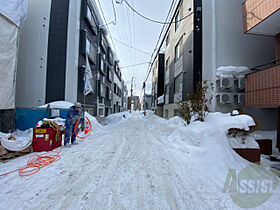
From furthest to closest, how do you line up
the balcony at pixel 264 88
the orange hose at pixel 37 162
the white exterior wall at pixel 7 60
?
1. the white exterior wall at pixel 7 60
2. the balcony at pixel 264 88
3. the orange hose at pixel 37 162

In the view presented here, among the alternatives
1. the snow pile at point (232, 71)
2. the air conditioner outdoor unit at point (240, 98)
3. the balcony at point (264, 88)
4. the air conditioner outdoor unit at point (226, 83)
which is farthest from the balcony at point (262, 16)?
the air conditioner outdoor unit at point (240, 98)

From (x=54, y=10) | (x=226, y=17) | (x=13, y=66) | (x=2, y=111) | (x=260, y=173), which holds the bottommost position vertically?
(x=260, y=173)

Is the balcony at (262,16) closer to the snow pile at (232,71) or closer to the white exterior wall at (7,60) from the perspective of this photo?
the snow pile at (232,71)

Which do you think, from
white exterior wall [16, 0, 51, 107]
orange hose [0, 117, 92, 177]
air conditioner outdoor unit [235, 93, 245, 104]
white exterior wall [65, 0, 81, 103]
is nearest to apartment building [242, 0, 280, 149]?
air conditioner outdoor unit [235, 93, 245, 104]

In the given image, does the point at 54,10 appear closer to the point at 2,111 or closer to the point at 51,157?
the point at 2,111

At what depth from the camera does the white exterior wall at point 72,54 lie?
7.61 metres

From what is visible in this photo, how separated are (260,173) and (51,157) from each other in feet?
17.4

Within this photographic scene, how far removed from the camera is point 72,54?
7.75 meters

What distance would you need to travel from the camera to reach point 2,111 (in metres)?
4.96

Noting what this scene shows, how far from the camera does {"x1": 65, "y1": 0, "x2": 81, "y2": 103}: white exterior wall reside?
25.0 feet

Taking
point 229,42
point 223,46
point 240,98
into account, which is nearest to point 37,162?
point 240,98

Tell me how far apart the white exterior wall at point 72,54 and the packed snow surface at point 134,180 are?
16.9 ft

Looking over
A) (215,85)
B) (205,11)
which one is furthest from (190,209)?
(205,11)

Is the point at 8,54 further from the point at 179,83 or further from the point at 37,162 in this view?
the point at 179,83
